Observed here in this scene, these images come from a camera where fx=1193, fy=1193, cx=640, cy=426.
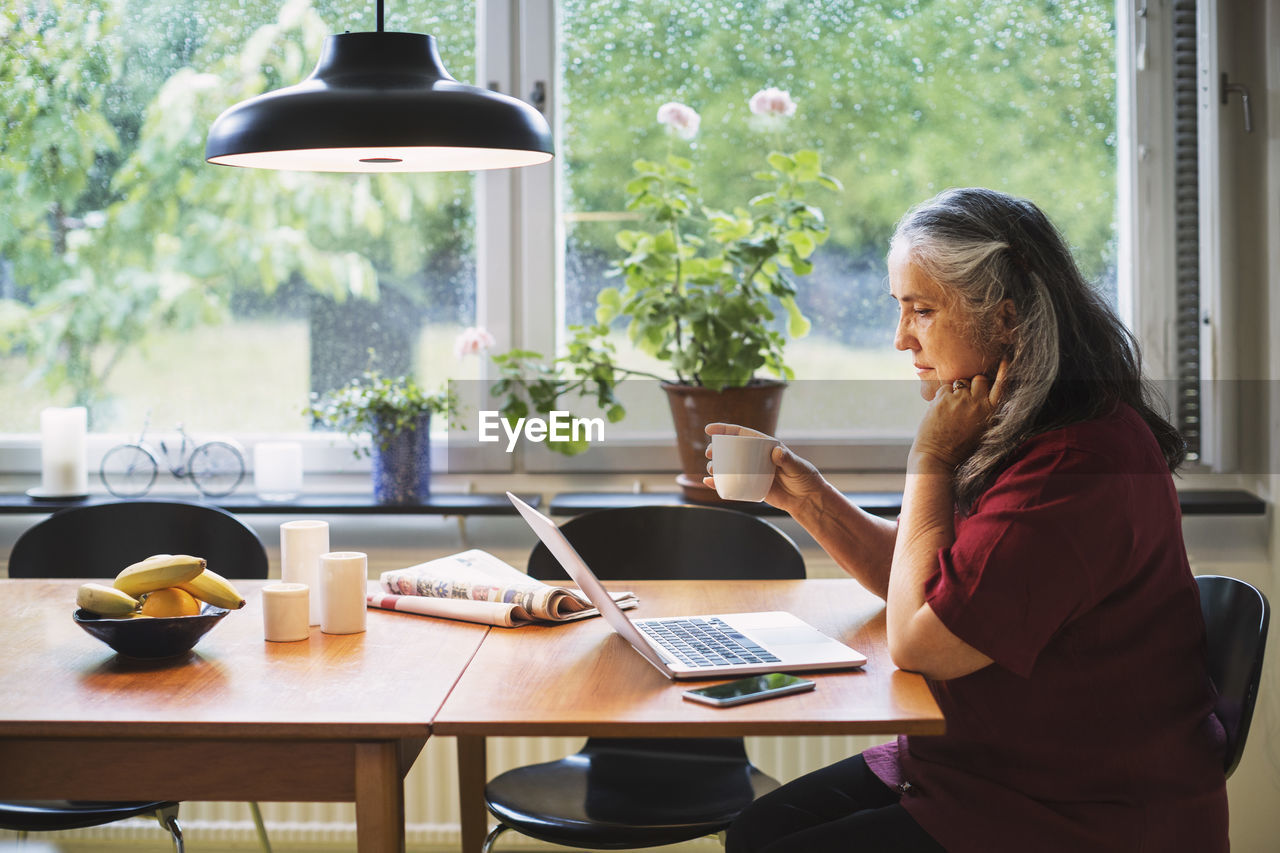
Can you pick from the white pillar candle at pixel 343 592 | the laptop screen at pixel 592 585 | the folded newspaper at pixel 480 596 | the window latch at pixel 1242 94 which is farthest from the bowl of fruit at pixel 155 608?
the window latch at pixel 1242 94

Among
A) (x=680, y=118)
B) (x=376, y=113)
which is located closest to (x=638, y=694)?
(x=376, y=113)

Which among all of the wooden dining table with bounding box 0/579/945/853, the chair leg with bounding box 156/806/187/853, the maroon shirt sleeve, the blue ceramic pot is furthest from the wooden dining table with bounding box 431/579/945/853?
the blue ceramic pot

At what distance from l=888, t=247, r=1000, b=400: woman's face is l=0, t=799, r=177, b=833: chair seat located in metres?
1.41

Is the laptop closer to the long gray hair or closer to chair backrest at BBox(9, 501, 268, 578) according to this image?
the long gray hair

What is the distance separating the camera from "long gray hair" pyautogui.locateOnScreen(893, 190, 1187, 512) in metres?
1.44

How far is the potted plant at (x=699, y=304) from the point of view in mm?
2537

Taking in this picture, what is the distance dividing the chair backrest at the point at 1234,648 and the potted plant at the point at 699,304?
1.09 meters

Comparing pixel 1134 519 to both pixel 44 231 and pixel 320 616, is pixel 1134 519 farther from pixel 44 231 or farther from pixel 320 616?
pixel 44 231

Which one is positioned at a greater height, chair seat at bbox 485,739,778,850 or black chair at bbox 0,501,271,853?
black chair at bbox 0,501,271,853

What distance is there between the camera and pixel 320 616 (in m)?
1.65

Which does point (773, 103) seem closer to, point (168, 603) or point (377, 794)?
point (168, 603)

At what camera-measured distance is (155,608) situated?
4.91 ft

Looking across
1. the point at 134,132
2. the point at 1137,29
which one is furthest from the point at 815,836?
the point at 134,132

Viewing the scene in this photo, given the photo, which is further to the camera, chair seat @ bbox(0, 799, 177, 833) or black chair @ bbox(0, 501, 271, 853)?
black chair @ bbox(0, 501, 271, 853)
